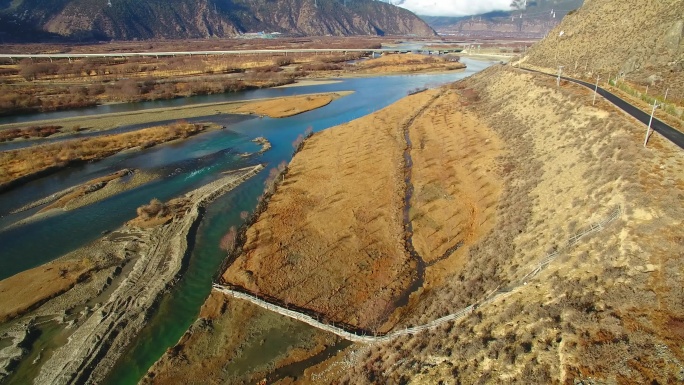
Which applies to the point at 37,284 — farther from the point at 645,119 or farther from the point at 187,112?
the point at 187,112

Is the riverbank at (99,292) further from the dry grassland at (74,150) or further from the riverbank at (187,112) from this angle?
the riverbank at (187,112)

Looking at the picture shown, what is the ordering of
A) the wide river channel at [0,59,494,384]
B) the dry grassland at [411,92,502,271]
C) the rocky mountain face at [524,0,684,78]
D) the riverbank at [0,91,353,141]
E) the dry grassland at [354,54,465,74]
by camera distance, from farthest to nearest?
1. the dry grassland at [354,54,465,74]
2. the riverbank at [0,91,353,141]
3. the rocky mountain face at [524,0,684,78]
4. the dry grassland at [411,92,502,271]
5. the wide river channel at [0,59,494,384]

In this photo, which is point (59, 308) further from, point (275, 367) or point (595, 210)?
point (595, 210)

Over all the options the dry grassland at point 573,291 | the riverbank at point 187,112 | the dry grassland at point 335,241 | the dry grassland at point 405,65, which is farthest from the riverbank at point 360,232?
the dry grassland at point 405,65

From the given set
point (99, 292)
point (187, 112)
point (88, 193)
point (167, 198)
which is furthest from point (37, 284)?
point (187, 112)

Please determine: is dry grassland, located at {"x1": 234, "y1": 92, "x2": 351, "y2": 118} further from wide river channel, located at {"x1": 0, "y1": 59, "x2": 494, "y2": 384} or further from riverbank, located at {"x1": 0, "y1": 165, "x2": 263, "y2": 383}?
riverbank, located at {"x1": 0, "y1": 165, "x2": 263, "y2": 383}

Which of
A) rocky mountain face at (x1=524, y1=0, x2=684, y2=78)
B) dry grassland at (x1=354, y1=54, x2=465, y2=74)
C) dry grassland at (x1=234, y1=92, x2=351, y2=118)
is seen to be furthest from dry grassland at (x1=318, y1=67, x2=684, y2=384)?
dry grassland at (x1=354, y1=54, x2=465, y2=74)
